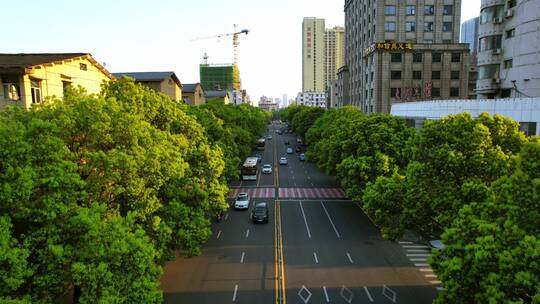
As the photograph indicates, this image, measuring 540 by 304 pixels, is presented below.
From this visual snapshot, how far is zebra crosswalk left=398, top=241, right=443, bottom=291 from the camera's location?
2828 centimetres

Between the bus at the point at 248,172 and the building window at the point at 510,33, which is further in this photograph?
the bus at the point at 248,172

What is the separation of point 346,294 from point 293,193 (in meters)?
30.8

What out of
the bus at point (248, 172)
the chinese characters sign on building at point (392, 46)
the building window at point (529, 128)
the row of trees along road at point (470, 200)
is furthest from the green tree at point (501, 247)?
the chinese characters sign on building at point (392, 46)

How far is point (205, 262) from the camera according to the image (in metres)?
31.1

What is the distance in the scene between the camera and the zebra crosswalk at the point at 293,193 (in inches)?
2141

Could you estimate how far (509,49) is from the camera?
149 ft

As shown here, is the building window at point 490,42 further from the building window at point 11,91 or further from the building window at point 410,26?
the building window at point 11,91

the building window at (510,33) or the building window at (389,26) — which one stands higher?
the building window at (389,26)

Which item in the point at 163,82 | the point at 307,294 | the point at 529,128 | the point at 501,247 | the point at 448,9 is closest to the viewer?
the point at 501,247

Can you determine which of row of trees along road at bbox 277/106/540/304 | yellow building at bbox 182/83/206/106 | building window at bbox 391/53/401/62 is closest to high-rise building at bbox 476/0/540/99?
row of trees along road at bbox 277/106/540/304

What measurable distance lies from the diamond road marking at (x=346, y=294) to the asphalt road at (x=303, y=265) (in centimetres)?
7

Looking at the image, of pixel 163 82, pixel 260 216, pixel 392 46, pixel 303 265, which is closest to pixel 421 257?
pixel 303 265

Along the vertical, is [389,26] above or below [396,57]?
above

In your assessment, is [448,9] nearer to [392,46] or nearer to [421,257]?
[392,46]
